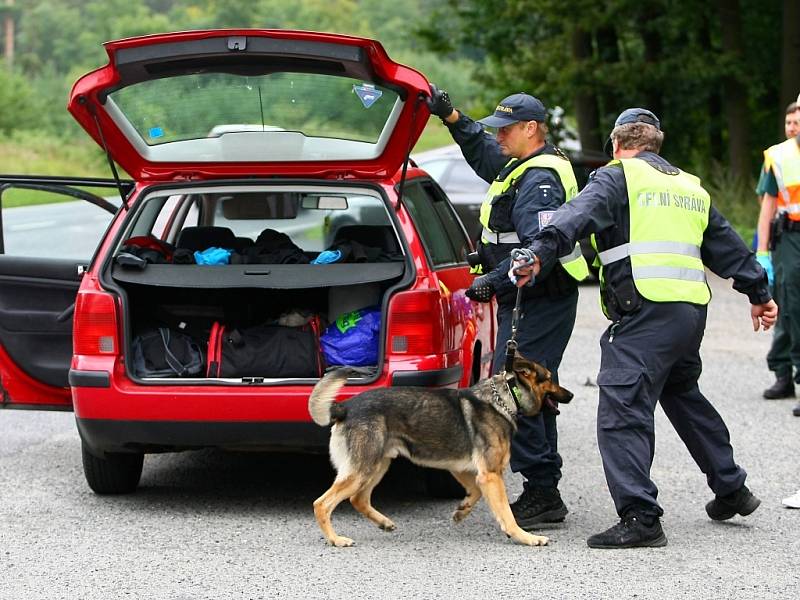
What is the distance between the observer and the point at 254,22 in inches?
3305

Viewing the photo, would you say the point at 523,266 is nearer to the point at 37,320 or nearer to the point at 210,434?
the point at 210,434

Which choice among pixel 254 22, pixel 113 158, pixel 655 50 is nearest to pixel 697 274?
pixel 113 158

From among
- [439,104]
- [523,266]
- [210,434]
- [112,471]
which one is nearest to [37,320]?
[112,471]

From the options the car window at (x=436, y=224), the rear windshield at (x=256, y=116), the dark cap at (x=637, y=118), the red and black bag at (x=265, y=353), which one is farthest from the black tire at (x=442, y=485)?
the dark cap at (x=637, y=118)

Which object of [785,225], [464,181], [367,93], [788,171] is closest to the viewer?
[367,93]

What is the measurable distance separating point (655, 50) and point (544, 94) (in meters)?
2.19

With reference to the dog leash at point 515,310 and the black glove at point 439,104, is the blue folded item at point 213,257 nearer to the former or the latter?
the black glove at point 439,104

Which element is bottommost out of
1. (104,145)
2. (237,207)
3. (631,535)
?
(631,535)

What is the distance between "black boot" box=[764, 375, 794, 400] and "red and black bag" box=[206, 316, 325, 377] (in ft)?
13.5

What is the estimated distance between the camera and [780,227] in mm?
9070

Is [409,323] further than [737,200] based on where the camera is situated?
No

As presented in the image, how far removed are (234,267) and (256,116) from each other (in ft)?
2.49

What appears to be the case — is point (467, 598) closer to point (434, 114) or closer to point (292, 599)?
point (292, 599)

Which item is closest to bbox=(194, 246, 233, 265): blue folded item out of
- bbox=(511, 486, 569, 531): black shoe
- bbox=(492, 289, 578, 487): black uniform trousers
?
bbox=(492, 289, 578, 487): black uniform trousers
